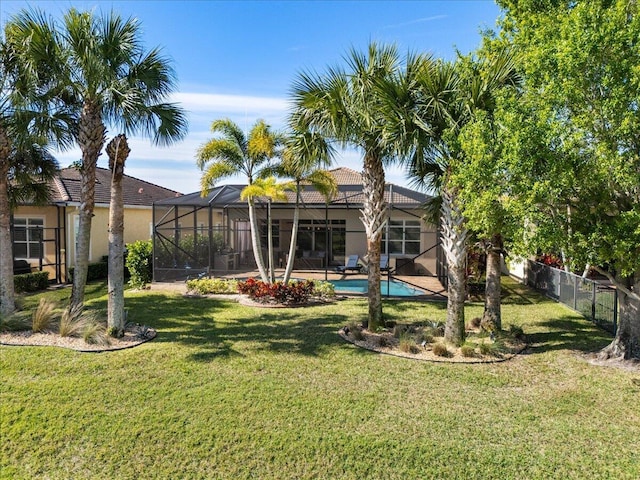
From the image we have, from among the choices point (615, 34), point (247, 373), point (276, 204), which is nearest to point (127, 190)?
point (276, 204)

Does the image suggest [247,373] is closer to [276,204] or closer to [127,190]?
[276,204]

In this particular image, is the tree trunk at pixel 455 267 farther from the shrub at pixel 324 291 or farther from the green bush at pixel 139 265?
the green bush at pixel 139 265

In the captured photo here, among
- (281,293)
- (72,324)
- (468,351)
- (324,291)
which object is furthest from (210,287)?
(468,351)

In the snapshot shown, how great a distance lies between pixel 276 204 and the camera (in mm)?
22016

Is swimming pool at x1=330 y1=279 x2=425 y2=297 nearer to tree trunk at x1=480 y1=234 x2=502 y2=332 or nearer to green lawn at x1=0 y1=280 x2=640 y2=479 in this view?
tree trunk at x1=480 y1=234 x2=502 y2=332

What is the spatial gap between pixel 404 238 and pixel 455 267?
13152 millimetres

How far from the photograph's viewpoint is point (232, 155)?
14258mm

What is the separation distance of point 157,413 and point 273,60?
474 inches

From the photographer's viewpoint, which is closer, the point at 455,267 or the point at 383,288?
the point at 455,267

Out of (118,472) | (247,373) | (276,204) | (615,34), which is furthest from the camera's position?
(276,204)

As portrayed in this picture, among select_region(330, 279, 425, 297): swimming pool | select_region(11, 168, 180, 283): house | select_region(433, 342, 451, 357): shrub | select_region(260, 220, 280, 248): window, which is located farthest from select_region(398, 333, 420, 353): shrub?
select_region(260, 220, 280, 248): window

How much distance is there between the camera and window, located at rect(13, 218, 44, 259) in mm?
17875

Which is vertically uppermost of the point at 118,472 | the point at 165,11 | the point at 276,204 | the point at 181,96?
the point at 165,11

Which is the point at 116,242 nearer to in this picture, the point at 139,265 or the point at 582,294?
the point at 139,265
